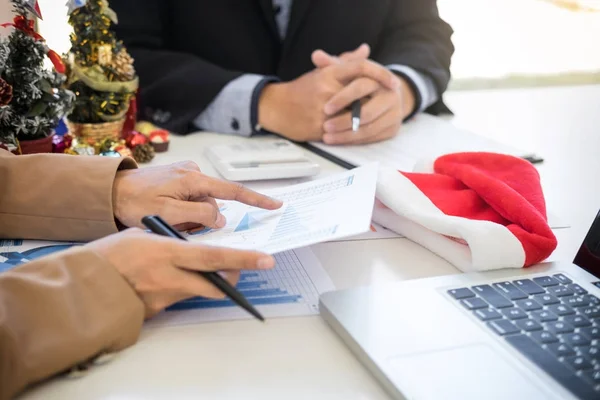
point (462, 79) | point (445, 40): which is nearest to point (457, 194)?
point (445, 40)

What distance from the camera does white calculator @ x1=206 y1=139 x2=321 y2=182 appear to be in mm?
788

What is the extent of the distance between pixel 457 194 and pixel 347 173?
0.13m

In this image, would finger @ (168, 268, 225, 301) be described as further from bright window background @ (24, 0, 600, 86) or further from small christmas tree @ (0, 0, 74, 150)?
bright window background @ (24, 0, 600, 86)

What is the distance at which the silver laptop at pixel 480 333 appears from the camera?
0.40 m

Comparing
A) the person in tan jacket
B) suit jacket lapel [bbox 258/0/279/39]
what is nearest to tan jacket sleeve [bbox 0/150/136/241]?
the person in tan jacket

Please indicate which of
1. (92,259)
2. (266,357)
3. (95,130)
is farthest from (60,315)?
(95,130)

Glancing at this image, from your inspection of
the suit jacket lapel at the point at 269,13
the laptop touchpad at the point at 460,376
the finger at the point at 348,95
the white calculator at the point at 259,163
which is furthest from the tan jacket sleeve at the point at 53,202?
the suit jacket lapel at the point at 269,13

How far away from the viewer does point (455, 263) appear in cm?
59

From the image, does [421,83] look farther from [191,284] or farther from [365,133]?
[191,284]

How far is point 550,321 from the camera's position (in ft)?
1.55

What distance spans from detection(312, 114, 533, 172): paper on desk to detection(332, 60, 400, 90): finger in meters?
0.10

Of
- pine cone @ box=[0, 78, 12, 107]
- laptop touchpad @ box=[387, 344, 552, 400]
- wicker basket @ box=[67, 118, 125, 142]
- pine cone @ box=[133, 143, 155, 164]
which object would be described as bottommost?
pine cone @ box=[133, 143, 155, 164]

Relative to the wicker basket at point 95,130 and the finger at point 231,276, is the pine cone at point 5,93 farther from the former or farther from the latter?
the finger at point 231,276

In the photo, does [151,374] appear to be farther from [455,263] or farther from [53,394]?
[455,263]
